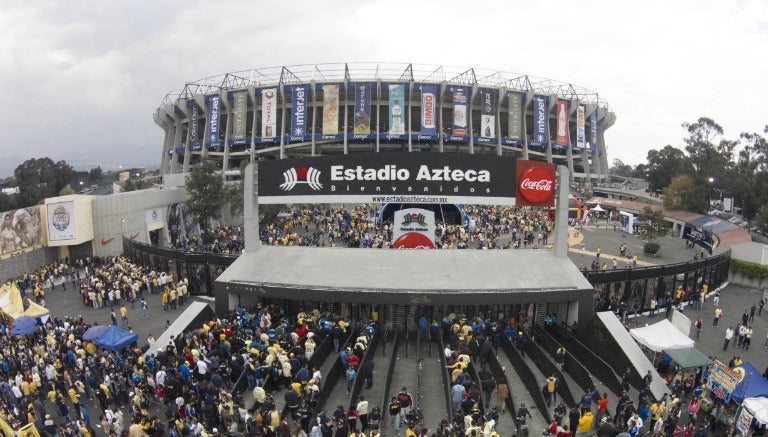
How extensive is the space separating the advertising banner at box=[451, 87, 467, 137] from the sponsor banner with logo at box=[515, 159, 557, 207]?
49293mm

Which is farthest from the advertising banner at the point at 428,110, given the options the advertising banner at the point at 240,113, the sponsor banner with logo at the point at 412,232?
the sponsor banner with logo at the point at 412,232

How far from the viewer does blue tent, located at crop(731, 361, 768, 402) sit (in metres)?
11.6

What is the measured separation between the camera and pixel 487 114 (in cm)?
6875

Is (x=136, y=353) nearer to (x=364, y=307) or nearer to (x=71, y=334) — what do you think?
(x=71, y=334)

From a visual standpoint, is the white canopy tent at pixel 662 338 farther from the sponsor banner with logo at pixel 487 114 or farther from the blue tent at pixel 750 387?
the sponsor banner with logo at pixel 487 114

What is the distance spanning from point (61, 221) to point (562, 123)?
67464 millimetres

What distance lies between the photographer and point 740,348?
18047 mm

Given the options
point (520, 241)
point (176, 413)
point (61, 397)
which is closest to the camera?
point (176, 413)

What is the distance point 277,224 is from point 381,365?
27.4m

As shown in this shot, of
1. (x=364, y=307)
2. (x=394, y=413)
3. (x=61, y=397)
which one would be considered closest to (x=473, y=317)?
(x=364, y=307)

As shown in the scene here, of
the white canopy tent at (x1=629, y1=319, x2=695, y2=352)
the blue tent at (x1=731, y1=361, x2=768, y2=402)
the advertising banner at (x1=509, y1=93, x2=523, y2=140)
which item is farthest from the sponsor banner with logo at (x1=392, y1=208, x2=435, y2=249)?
the advertising banner at (x1=509, y1=93, x2=523, y2=140)

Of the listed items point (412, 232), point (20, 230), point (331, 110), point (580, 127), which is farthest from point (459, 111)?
point (20, 230)

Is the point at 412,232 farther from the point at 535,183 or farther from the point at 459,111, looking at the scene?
the point at 459,111

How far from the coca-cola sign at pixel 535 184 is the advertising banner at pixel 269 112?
52.9 meters
